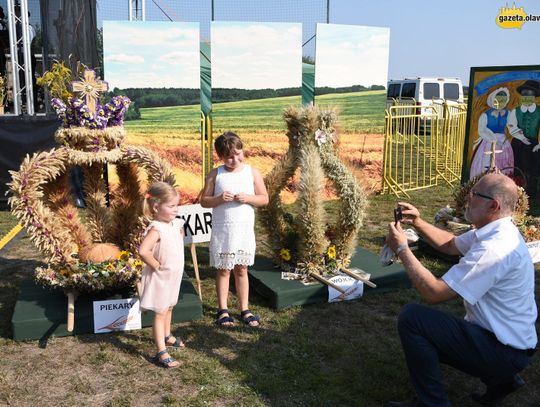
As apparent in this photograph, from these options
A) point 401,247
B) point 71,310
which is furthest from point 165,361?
point 401,247

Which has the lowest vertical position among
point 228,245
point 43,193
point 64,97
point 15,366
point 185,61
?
point 15,366

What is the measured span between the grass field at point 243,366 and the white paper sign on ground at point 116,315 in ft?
0.22

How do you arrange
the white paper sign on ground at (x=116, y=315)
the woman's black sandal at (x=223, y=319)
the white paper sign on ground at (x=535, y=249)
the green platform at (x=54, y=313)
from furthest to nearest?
the white paper sign on ground at (x=535, y=249) < the woman's black sandal at (x=223, y=319) < the white paper sign on ground at (x=116, y=315) < the green platform at (x=54, y=313)

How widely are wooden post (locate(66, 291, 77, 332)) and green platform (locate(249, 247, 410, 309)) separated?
169 cm

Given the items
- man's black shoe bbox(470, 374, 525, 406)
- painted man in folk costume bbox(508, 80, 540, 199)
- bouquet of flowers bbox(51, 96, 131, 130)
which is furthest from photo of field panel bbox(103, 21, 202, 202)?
man's black shoe bbox(470, 374, 525, 406)

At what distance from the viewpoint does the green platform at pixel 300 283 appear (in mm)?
4755

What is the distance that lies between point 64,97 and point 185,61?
433cm

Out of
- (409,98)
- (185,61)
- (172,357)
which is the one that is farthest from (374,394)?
(409,98)

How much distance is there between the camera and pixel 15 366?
3.71 m

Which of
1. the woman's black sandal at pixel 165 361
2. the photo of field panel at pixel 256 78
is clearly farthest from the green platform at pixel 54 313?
the photo of field panel at pixel 256 78

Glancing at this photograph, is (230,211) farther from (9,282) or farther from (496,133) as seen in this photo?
(496,133)

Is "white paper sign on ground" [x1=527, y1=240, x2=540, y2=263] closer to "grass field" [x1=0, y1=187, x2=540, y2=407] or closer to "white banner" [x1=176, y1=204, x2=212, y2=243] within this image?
"grass field" [x1=0, y1=187, x2=540, y2=407]

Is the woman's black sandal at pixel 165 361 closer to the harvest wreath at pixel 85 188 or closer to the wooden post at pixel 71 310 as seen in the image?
the wooden post at pixel 71 310

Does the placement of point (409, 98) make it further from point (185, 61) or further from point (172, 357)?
point (172, 357)
